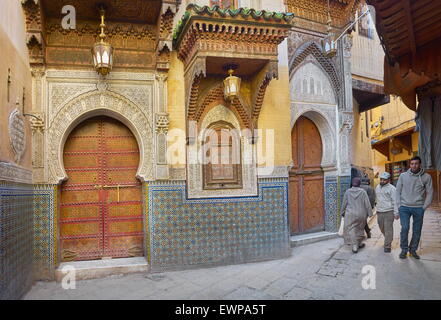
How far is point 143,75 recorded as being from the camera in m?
5.87

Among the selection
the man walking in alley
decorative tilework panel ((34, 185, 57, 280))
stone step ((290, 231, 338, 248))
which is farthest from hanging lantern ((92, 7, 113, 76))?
the man walking in alley

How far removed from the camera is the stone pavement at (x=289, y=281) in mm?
4531

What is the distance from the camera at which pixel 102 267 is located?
5.46 meters

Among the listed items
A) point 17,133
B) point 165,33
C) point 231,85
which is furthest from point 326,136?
point 17,133

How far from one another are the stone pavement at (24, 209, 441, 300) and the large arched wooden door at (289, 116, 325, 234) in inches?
60.1

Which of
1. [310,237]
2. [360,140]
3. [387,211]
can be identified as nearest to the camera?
[387,211]

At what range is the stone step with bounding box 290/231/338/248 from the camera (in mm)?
7207

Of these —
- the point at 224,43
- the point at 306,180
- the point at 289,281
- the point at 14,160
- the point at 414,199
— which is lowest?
the point at 289,281

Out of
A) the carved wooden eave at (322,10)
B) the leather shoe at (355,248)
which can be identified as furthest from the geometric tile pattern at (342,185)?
the carved wooden eave at (322,10)

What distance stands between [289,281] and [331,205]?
342 cm

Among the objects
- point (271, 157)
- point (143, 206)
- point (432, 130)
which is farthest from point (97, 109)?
point (432, 130)

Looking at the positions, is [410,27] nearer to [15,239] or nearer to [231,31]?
[231,31]

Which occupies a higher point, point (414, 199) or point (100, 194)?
point (100, 194)

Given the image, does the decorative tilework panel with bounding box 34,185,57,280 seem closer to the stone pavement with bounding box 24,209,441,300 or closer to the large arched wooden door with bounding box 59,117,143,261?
the stone pavement with bounding box 24,209,441,300
